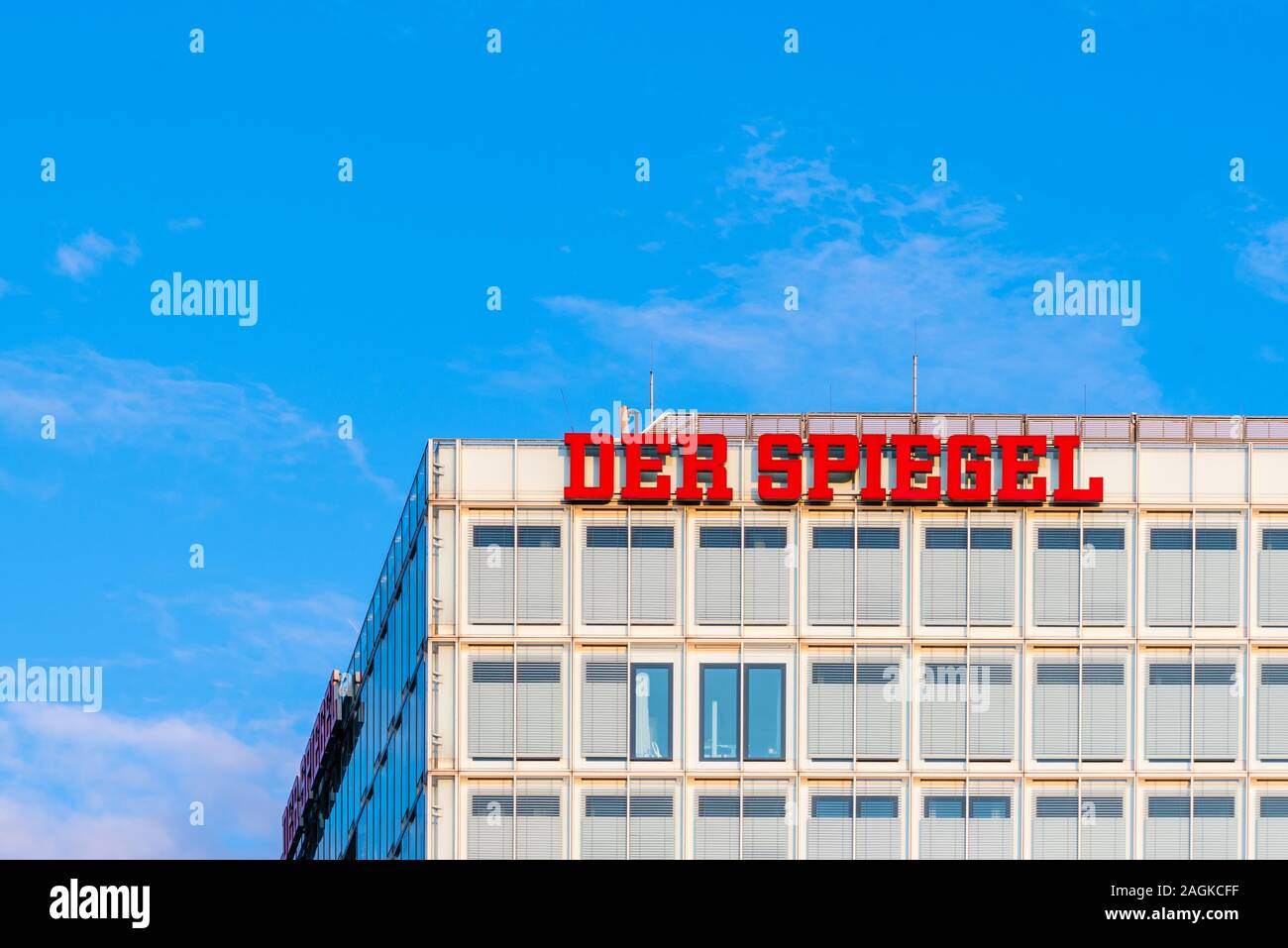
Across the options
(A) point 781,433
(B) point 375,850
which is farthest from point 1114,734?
(B) point 375,850

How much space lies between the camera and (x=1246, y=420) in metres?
73.3

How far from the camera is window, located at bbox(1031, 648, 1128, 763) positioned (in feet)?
235

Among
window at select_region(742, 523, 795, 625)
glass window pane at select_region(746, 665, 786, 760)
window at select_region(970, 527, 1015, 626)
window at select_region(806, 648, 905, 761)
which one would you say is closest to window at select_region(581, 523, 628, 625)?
window at select_region(742, 523, 795, 625)

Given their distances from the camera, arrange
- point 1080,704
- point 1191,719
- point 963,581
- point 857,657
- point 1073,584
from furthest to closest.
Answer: point 1073,584 < point 963,581 < point 1191,719 < point 1080,704 < point 857,657

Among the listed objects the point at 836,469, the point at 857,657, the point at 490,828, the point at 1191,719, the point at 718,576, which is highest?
the point at 836,469

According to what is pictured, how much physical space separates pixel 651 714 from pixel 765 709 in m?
3.30

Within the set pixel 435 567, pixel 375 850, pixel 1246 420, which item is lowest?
pixel 375 850

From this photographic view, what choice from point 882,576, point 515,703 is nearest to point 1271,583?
point 882,576

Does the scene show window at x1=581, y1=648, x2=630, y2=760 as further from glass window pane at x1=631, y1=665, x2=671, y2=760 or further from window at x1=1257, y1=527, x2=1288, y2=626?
window at x1=1257, y1=527, x2=1288, y2=626

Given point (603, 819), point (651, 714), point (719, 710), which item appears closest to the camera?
point (603, 819)

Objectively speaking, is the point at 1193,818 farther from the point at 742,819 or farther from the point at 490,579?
the point at 490,579

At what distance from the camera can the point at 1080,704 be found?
71.6 metres
